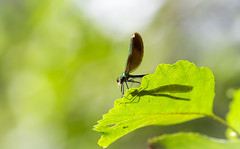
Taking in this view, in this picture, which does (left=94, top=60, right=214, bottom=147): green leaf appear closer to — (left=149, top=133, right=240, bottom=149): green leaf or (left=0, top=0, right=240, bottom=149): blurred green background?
(left=149, top=133, right=240, bottom=149): green leaf

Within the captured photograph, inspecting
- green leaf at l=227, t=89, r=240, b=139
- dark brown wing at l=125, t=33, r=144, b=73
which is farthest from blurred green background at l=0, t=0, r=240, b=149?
green leaf at l=227, t=89, r=240, b=139

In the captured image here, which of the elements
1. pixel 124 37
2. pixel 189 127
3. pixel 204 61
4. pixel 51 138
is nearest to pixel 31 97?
pixel 51 138

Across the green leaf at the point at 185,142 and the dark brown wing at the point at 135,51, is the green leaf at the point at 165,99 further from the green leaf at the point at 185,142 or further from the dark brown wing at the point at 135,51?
the dark brown wing at the point at 135,51

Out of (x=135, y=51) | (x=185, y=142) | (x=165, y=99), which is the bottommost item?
(x=185, y=142)

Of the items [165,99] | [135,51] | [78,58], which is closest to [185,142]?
[165,99]

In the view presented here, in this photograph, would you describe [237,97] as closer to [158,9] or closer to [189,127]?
[189,127]

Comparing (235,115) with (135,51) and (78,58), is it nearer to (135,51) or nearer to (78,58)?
(135,51)
